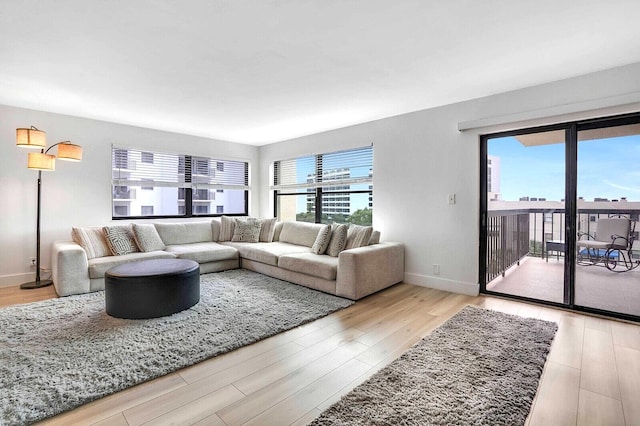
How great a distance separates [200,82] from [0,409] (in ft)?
9.58

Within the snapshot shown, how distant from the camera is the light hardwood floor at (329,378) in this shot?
160cm

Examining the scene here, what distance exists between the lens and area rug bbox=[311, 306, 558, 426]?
1578 millimetres

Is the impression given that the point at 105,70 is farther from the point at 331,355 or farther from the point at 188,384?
the point at 331,355

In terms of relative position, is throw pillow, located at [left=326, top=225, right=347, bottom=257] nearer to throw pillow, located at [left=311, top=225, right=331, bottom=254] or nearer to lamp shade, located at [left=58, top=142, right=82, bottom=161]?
throw pillow, located at [left=311, top=225, right=331, bottom=254]

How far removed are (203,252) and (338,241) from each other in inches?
81.3

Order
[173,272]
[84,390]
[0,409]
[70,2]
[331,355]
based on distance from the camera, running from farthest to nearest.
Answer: [173,272] → [331,355] → [70,2] → [84,390] → [0,409]

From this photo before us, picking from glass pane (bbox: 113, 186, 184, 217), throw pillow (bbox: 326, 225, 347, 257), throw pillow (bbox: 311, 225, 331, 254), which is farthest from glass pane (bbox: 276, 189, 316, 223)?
glass pane (bbox: 113, 186, 184, 217)

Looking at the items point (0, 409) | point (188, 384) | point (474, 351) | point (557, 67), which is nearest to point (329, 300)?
point (474, 351)

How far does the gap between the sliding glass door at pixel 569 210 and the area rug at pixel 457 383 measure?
918 mm

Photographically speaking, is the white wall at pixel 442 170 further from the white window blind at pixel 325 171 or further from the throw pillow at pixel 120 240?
the throw pillow at pixel 120 240

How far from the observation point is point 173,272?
119 inches

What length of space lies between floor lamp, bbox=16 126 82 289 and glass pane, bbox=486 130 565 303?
17.4 ft

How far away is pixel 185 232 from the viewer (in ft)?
16.9

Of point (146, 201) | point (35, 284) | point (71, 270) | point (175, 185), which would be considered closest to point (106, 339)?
point (71, 270)
